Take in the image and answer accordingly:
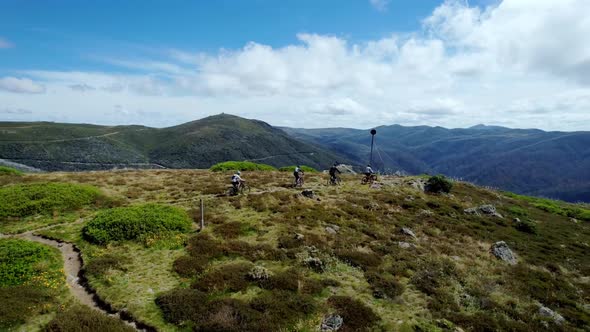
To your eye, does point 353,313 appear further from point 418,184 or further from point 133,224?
point 418,184

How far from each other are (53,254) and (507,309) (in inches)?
934

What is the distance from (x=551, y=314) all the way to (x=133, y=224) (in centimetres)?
2450

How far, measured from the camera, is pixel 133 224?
67.8ft

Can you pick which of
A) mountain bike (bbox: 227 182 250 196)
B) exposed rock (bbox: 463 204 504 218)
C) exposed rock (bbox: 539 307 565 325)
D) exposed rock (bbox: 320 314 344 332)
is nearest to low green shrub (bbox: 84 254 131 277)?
exposed rock (bbox: 320 314 344 332)

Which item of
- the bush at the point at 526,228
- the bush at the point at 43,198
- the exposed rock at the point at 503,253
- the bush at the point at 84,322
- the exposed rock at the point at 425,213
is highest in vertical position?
the bush at the point at 43,198

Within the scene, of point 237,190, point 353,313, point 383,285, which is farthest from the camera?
point 237,190

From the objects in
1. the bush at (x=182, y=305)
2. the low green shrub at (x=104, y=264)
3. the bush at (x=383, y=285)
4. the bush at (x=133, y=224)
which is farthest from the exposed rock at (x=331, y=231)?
the low green shrub at (x=104, y=264)

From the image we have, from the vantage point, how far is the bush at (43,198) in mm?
23469

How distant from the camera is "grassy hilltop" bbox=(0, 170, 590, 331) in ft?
44.0

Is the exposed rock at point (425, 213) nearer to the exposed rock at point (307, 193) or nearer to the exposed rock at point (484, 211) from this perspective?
the exposed rock at point (484, 211)

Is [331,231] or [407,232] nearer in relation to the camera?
[331,231]

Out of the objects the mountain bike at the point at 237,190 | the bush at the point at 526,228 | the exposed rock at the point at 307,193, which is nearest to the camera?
the mountain bike at the point at 237,190

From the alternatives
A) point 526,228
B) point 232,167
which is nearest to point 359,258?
point 526,228

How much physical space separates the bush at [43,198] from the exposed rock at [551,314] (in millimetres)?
32415
